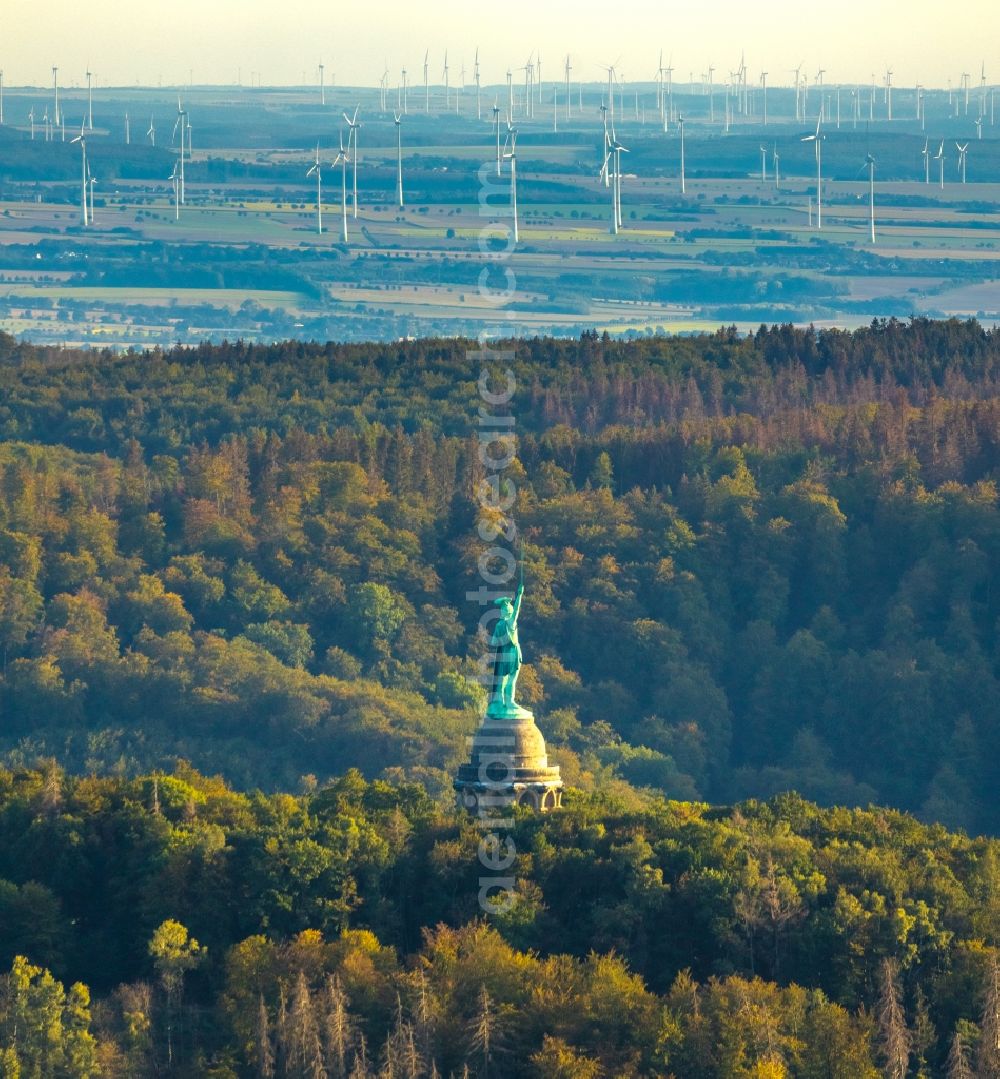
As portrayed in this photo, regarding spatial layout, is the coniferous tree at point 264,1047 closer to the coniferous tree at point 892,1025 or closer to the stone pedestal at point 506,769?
the stone pedestal at point 506,769

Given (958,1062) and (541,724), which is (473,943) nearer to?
(958,1062)

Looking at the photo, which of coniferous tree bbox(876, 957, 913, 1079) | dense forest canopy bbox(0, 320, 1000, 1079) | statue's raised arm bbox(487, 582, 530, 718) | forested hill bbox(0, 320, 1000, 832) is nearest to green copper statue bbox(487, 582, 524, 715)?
statue's raised arm bbox(487, 582, 530, 718)

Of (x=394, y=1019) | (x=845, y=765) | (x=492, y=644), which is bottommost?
(x=845, y=765)

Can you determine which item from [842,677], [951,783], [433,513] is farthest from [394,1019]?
[433,513]

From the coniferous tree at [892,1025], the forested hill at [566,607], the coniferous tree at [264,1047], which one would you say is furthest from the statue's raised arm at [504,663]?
the forested hill at [566,607]

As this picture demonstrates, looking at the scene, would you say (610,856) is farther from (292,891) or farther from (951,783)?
(951,783)

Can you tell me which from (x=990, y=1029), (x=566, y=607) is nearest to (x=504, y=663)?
(x=990, y=1029)
